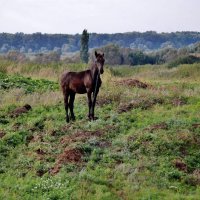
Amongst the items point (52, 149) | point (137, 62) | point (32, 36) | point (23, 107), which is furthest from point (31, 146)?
point (32, 36)

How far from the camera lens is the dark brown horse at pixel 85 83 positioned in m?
16.9

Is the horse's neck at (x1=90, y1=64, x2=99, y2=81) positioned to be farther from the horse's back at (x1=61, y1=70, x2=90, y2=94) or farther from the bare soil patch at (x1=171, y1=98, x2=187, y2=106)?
the bare soil patch at (x1=171, y1=98, x2=187, y2=106)

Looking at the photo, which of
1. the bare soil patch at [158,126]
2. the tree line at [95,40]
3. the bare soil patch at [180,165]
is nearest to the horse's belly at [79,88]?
the bare soil patch at [158,126]

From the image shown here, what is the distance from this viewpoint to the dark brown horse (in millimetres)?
16922

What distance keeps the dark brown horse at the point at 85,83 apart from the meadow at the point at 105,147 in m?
0.59

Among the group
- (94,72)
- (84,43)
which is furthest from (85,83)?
(84,43)

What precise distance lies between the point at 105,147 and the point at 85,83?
3.68 m

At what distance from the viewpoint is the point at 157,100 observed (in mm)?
19922

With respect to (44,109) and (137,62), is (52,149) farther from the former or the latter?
(137,62)

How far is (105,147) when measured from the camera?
1433 centimetres

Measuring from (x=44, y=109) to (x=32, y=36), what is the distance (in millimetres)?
138919

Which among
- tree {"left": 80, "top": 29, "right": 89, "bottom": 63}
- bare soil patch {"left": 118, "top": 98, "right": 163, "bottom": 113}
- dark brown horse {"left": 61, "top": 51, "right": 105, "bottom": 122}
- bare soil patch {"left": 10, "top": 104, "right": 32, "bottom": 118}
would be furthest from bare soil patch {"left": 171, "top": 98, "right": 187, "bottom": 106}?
tree {"left": 80, "top": 29, "right": 89, "bottom": 63}

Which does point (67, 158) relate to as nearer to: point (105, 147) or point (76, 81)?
point (105, 147)

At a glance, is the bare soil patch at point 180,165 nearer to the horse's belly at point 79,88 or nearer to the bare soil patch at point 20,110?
the horse's belly at point 79,88
